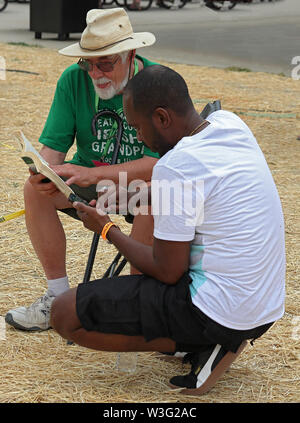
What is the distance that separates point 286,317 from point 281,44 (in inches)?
486

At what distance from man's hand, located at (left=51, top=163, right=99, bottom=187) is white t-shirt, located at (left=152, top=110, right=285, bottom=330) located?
72cm

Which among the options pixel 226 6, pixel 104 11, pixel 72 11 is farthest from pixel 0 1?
pixel 104 11

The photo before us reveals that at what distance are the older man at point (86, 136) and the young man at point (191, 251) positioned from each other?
58cm

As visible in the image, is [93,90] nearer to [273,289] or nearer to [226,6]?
[273,289]

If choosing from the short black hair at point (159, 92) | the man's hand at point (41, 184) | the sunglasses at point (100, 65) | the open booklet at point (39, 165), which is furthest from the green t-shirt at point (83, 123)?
the short black hair at point (159, 92)

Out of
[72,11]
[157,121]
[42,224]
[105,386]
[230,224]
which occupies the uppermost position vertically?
[157,121]

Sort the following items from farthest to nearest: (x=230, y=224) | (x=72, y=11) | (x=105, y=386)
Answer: (x=72, y=11) < (x=105, y=386) < (x=230, y=224)

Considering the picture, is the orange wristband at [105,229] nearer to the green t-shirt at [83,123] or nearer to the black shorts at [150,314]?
the black shorts at [150,314]

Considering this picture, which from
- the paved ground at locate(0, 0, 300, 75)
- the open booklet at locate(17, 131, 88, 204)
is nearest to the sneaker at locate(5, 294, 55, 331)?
the open booklet at locate(17, 131, 88, 204)

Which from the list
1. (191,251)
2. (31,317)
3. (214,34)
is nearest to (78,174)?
(31,317)

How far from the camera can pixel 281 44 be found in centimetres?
1510

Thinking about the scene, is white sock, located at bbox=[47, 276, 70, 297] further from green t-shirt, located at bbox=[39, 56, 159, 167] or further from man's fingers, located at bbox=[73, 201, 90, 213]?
man's fingers, located at bbox=[73, 201, 90, 213]

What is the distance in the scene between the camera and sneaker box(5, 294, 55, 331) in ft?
11.0

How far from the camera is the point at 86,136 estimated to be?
348cm
